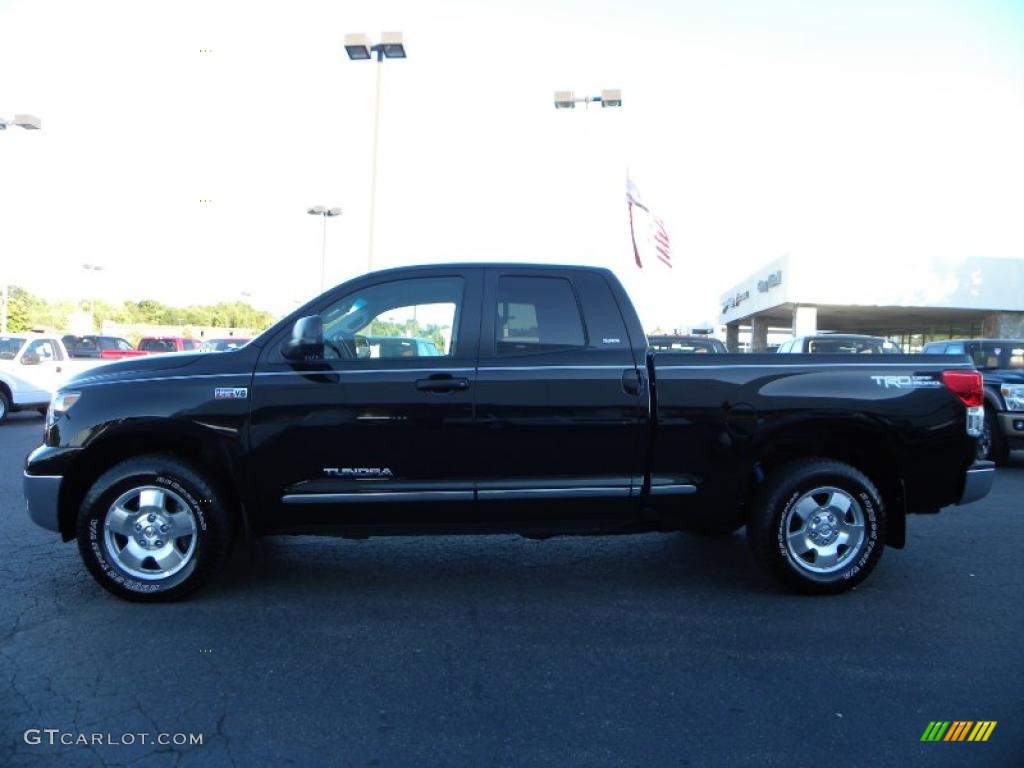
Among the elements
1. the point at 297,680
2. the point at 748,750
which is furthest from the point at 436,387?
the point at 748,750

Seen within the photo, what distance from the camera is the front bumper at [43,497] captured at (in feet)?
14.9

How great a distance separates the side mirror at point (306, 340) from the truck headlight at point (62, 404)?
129 cm

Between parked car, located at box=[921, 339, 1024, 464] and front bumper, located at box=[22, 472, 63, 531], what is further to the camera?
parked car, located at box=[921, 339, 1024, 464]

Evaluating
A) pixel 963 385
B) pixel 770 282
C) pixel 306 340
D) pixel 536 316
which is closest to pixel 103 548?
pixel 306 340

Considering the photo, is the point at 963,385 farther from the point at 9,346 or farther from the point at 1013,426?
the point at 9,346

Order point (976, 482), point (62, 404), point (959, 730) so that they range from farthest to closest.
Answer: point (976, 482) → point (62, 404) → point (959, 730)

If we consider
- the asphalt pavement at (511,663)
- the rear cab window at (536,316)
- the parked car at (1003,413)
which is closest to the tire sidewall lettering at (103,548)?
the asphalt pavement at (511,663)

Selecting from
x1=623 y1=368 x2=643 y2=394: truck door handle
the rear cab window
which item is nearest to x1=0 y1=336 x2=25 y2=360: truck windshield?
the rear cab window

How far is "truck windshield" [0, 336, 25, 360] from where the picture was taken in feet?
50.2

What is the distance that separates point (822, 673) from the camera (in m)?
3.75

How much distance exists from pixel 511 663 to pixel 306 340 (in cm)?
208

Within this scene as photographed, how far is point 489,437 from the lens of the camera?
4.58 m

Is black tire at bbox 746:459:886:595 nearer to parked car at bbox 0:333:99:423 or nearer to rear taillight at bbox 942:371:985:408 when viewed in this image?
rear taillight at bbox 942:371:985:408

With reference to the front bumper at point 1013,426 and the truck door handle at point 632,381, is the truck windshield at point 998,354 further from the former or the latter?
the truck door handle at point 632,381
